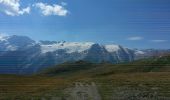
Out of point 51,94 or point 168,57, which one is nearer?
point 51,94

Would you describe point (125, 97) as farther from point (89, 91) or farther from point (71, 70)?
point (71, 70)

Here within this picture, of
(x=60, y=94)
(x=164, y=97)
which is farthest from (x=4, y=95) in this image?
(x=164, y=97)

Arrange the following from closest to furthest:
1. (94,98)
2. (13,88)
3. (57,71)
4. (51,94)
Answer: (94,98) < (51,94) < (13,88) < (57,71)

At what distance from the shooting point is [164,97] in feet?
48.7

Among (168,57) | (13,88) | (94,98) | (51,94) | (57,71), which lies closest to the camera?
(94,98)

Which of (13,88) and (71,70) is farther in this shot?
(71,70)

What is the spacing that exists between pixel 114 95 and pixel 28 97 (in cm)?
301

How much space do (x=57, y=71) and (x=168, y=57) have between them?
32.1m

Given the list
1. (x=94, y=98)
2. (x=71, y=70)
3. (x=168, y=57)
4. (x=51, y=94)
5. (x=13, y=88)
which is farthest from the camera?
(x=71, y=70)

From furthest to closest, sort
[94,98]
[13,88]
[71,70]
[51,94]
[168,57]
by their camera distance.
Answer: [71,70] → [168,57] → [13,88] → [51,94] → [94,98]

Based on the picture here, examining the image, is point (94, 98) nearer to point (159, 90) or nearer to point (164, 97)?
point (164, 97)

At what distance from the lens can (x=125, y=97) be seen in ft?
47.7

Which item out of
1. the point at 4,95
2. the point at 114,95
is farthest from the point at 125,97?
the point at 4,95

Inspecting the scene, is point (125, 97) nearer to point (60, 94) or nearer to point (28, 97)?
point (60, 94)
